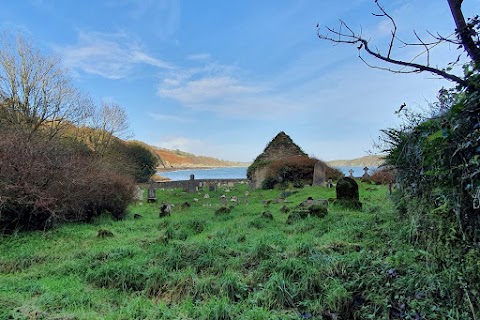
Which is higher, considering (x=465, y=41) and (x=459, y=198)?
(x=465, y=41)

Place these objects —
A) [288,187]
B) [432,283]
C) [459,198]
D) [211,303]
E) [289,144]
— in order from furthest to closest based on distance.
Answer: [289,144] → [288,187] → [211,303] → [432,283] → [459,198]

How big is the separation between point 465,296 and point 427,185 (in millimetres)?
1432

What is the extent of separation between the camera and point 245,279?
4023 mm

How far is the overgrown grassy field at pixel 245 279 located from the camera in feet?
10.5

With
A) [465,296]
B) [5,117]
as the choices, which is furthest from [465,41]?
[5,117]

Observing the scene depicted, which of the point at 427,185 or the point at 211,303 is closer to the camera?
the point at 211,303

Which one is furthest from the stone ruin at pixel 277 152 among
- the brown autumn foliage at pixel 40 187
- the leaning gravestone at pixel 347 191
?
the brown autumn foliage at pixel 40 187

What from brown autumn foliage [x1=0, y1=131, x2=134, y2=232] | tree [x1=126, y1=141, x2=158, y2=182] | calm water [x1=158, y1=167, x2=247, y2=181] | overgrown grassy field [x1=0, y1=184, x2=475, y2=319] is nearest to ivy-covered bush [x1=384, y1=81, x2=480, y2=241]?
overgrown grassy field [x1=0, y1=184, x2=475, y2=319]

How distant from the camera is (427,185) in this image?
3865 millimetres

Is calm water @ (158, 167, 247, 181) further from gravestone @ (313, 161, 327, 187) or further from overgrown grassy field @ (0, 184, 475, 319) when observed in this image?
overgrown grassy field @ (0, 184, 475, 319)

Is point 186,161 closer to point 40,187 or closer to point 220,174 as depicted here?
point 220,174

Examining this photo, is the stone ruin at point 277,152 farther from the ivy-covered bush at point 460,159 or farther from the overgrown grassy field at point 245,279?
the ivy-covered bush at point 460,159

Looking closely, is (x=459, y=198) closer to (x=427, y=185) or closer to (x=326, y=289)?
(x=427, y=185)

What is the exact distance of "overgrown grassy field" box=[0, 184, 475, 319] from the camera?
3.20 metres
